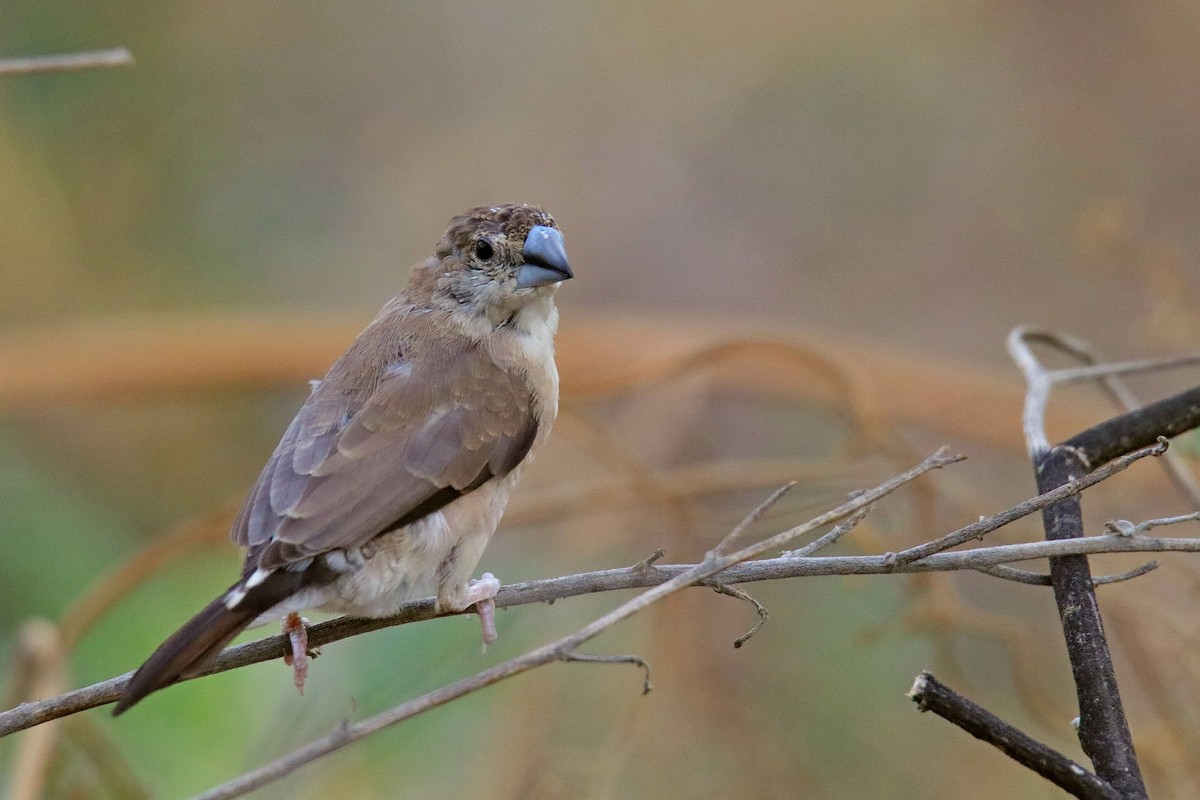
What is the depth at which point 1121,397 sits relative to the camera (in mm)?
2318

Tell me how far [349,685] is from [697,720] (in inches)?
36.8

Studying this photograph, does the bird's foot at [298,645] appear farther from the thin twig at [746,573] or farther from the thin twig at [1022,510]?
the thin twig at [1022,510]

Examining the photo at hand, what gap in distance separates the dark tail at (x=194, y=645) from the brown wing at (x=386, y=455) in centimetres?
16

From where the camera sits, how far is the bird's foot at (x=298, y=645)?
6.46 feet

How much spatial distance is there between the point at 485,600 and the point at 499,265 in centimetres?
77

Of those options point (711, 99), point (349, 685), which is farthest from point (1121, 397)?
point (711, 99)

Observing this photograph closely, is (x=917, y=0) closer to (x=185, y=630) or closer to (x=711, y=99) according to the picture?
(x=711, y=99)

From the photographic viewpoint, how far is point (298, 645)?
197 centimetres

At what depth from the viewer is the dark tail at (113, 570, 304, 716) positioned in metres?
1.59

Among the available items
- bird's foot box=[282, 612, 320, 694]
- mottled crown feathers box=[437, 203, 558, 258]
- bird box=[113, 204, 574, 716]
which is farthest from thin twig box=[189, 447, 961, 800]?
mottled crown feathers box=[437, 203, 558, 258]

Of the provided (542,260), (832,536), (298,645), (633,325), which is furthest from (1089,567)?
(633,325)

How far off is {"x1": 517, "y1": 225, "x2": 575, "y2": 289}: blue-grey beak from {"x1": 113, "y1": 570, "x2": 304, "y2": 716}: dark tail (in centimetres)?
91

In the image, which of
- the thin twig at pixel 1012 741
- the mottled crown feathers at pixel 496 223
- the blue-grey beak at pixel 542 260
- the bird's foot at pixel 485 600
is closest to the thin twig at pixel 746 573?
the thin twig at pixel 1012 741

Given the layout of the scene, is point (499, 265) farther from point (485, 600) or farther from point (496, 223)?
point (485, 600)
